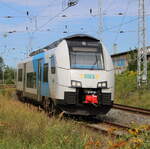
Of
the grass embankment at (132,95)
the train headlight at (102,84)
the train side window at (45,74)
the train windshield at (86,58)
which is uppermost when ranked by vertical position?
the train windshield at (86,58)

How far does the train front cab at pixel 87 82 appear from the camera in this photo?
12.1 m

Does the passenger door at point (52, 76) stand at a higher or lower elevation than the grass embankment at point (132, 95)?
higher

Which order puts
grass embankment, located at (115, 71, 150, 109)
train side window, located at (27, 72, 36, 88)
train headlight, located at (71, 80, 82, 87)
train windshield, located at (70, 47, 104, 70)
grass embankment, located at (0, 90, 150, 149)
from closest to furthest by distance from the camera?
grass embankment, located at (0, 90, 150, 149) → train headlight, located at (71, 80, 82, 87) → train windshield, located at (70, 47, 104, 70) → train side window, located at (27, 72, 36, 88) → grass embankment, located at (115, 71, 150, 109)

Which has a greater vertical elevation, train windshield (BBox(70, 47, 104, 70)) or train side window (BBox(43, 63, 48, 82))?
train windshield (BBox(70, 47, 104, 70))

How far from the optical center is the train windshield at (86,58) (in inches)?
498

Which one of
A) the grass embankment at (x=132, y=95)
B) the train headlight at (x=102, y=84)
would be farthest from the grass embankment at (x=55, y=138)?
the grass embankment at (x=132, y=95)

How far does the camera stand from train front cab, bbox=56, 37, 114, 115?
12.1 meters

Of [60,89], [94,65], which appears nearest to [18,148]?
[60,89]

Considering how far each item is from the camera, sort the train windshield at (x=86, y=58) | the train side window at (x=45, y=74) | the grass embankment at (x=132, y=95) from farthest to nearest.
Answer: the grass embankment at (x=132, y=95) < the train side window at (x=45, y=74) < the train windshield at (x=86, y=58)

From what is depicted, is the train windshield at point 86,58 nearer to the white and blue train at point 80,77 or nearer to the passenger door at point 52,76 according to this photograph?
the white and blue train at point 80,77

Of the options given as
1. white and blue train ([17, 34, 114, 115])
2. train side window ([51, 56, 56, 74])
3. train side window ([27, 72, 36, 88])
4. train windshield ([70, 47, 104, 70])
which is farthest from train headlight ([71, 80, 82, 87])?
train side window ([27, 72, 36, 88])

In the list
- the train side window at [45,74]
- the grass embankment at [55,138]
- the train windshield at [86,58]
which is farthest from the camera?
the train side window at [45,74]

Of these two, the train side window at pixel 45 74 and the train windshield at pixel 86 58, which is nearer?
the train windshield at pixel 86 58

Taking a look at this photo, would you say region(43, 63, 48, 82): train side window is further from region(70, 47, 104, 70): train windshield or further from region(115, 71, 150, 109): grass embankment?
region(115, 71, 150, 109): grass embankment
